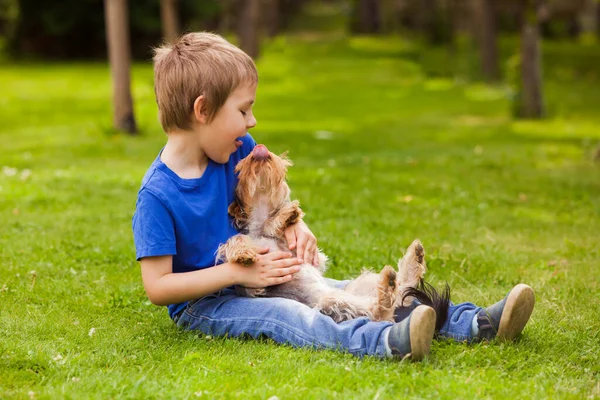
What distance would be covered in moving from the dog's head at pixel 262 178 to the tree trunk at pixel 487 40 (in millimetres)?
20075

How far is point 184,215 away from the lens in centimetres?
405

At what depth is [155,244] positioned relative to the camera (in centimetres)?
391

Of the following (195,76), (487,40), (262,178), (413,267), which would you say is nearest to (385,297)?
(413,267)

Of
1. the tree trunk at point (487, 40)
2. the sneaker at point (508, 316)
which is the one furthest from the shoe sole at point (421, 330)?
the tree trunk at point (487, 40)

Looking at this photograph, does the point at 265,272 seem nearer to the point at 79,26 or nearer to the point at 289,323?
the point at 289,323

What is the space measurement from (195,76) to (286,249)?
102cm

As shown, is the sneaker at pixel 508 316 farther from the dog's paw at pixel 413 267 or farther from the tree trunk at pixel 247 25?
the tree trunk at pixel 247 25

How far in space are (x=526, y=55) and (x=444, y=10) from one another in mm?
24856

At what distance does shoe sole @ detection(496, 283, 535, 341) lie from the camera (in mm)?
3846

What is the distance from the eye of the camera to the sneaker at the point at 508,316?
3857 mm

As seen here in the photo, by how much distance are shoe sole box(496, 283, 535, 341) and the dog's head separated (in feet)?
4.06

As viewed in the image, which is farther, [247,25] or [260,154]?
[247,25]

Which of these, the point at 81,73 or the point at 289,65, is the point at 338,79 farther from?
the point at 81,73

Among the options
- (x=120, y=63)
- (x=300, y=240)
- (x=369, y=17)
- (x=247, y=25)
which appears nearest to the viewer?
(x=300, y=240)
